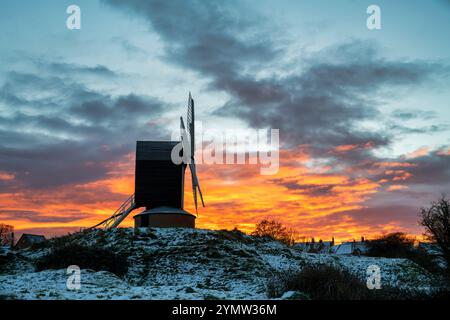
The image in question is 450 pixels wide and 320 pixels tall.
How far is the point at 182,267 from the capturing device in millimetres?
25594

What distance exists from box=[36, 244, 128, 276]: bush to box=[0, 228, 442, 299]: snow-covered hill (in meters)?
0.72

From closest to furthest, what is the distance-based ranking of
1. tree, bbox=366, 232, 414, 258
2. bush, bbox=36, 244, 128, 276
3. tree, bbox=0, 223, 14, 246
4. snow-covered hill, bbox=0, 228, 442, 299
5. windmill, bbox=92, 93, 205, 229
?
1. snow-covered hill, bbox=0, 228, 442, 299
2. bush, bbox=36, 244, 128, 276
3. windmill, bbox=92, 93, 205, 229
4. tree, bbox=366, 232, 414, 258
5. tree, bbox=0, 223, 14, 246

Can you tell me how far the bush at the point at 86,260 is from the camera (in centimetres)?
2378

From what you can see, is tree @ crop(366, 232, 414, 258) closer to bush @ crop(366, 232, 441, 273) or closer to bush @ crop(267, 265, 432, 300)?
bush @ crop(366, 232, 441, 273)

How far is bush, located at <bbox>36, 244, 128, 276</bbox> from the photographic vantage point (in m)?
23.8

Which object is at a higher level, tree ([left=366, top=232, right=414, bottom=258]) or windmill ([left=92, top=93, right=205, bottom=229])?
windmill ([left=92, top=93, right=205, bottom=229])

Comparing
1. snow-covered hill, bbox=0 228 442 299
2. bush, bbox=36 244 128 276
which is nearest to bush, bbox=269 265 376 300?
snow-covered hill, bbox=0 228 442 299

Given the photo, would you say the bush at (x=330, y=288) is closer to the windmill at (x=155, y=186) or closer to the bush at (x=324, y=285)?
the bush at (x=324, y=285)

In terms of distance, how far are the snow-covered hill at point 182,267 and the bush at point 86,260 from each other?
0.72m

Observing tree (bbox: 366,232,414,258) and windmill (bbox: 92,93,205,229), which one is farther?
tree (bbox: 366,232,414,258)

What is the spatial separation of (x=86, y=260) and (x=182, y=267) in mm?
5326

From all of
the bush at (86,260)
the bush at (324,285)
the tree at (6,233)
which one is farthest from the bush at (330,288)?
the tree at (6,233)
